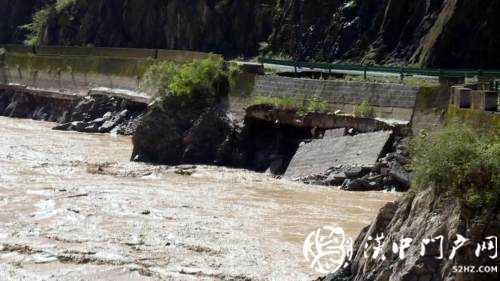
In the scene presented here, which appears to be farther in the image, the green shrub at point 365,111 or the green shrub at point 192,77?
the green shrub at point 192,77

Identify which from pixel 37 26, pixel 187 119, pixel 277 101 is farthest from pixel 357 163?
pixel 37 26

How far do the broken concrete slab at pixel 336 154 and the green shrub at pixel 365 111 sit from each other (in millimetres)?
928

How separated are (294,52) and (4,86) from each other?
1817 centimetres

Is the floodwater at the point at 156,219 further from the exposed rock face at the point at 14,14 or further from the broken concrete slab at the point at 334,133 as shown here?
the exposed rock face at the point at 14,14

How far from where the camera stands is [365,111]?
27.2 metres

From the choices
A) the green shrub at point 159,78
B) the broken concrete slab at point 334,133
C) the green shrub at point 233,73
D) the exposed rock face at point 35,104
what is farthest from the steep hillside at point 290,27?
the broken concrete slab at point 334,133

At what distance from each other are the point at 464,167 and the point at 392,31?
31529 millimetres

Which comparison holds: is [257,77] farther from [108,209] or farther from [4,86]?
[4,86]

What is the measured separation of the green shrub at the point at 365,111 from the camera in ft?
89.1

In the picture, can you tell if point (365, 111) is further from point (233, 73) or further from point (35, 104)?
point (35, 104)

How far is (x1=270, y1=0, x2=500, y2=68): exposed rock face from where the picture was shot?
37656 millimetres

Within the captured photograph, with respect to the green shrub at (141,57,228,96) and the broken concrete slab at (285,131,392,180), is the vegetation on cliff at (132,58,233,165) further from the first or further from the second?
the broken concrete slab at (285,131,392,180)

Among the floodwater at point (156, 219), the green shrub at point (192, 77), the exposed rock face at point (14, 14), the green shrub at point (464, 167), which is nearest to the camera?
the green shrub at point (464, 167)

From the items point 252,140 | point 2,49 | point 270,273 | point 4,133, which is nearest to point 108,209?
point 270,273
